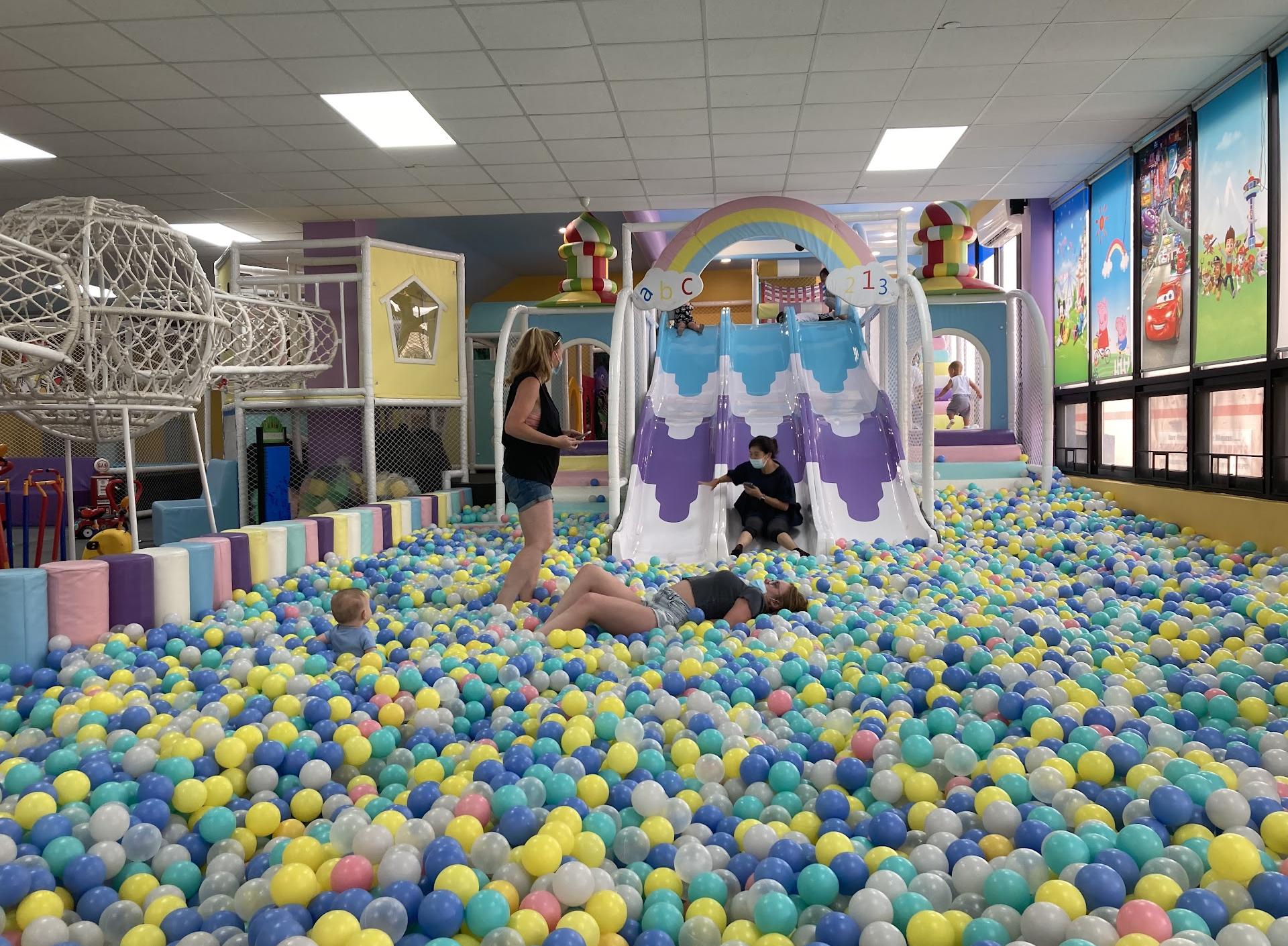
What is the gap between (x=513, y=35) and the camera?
14.7ft

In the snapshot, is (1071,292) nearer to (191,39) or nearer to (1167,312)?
(1167,312)

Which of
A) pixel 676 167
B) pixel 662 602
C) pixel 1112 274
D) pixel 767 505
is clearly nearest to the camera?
pixel 662 602

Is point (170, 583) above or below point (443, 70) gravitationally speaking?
below

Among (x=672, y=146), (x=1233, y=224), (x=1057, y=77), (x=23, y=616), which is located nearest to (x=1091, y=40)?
(x=1057, y=77)

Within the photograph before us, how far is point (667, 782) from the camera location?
180cm

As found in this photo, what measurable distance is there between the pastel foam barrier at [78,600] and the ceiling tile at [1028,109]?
5489mm

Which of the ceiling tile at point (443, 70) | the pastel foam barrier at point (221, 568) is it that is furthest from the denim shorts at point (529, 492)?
the ceiling tile at point (443, 70)

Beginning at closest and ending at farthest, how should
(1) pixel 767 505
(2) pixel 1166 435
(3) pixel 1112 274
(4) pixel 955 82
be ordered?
1. (1) pixel 767 505
2. (4) pixel 955 82
3. (2) pixel 1166 435
4. (3) pixel 1112 274

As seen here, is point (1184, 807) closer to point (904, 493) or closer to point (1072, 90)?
point (904, 493)

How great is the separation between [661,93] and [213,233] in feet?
18.2

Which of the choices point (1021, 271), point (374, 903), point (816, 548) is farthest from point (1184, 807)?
point (1021, 271)

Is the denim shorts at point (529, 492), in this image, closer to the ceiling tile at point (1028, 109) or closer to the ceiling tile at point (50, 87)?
the ceiling tile at point (50, 87)

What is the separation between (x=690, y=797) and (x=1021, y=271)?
7677 millimetres

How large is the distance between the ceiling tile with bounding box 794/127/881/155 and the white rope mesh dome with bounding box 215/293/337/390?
356cm
